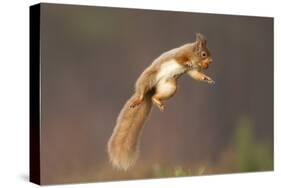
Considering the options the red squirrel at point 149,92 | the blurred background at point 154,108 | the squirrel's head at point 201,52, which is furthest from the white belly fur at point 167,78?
the squirrel's head at point 201,52

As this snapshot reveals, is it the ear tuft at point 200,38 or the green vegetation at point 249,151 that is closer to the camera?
the ear tuft at point 200,38

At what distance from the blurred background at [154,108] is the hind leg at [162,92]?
0.26 feet

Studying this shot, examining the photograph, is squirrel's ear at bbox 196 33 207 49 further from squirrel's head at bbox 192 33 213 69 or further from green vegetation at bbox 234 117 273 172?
green vegetation at bbox 234 117 273 172

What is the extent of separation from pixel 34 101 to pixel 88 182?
987 mm

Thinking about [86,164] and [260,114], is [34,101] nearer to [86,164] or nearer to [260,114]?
[86,164]

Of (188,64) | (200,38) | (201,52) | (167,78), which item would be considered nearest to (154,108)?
(167,78)

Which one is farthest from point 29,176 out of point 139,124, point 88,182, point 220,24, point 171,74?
point 220,24

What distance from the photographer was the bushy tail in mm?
7480

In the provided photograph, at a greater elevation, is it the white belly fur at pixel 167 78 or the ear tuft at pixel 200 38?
the ear tuft at pixel 200 38

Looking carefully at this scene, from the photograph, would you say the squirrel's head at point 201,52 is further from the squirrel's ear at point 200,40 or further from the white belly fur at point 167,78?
the white belly fur at point 167,78

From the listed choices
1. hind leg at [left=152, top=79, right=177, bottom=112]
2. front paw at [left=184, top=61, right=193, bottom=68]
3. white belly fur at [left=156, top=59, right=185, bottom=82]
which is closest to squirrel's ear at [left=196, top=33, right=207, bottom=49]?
front paw at [left=184, top=61, right=193, bottom=68]

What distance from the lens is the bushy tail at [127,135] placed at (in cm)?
748

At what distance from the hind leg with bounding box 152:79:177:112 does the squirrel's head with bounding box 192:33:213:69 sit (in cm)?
39

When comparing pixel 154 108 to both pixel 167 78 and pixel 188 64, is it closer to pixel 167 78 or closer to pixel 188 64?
pixel 167 78
